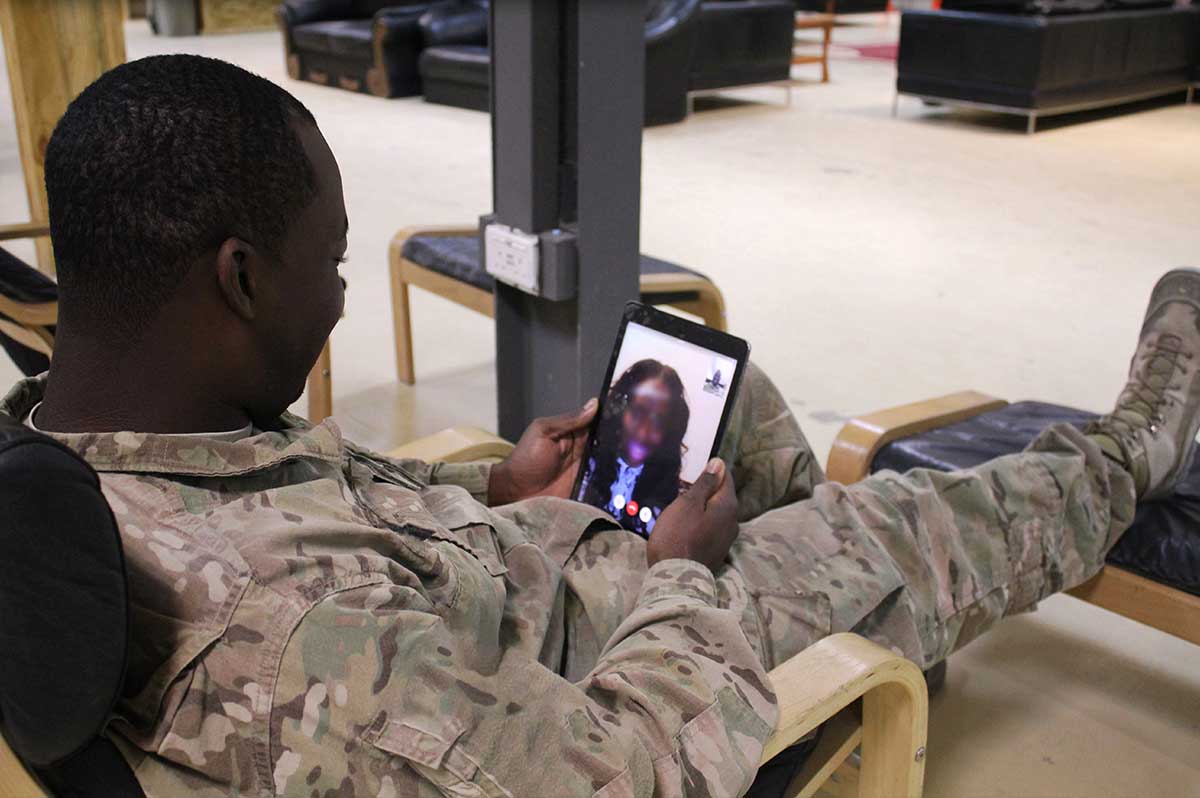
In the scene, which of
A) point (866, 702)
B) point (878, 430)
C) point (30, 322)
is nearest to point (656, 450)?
point (866, 702)

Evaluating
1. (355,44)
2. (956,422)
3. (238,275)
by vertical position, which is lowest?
(956,422)

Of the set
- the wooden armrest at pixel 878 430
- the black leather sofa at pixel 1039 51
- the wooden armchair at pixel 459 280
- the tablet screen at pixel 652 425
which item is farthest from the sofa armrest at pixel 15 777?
the black leather sofa at pixel 1039 51

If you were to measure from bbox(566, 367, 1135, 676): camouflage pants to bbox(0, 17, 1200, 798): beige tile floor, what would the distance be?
1.14ft

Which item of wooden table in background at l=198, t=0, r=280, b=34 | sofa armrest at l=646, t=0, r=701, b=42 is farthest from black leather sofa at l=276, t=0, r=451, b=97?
wooden table in background at l=198, t=0, r=280, b=34

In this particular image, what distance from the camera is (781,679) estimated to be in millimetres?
1226

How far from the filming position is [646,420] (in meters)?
1.59

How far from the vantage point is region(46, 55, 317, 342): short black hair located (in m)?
0.89

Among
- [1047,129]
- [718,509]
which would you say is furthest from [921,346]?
[1047,129]

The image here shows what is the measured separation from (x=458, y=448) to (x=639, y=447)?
0.39 metres

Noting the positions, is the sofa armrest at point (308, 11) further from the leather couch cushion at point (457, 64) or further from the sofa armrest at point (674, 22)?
the sofa armrest at point (674, 22)

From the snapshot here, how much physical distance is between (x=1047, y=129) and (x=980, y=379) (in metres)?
4.47

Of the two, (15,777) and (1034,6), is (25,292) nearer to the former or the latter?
(15,777)

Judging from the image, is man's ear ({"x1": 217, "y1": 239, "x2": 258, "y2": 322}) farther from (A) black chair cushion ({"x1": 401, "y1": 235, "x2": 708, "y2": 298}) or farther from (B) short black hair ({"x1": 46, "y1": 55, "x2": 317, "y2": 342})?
(A) black chair cushion ({"x1": 401, "y1": 235, "x2": 708, "y2": 298})

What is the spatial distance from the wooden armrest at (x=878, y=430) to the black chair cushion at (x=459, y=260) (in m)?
0.79
